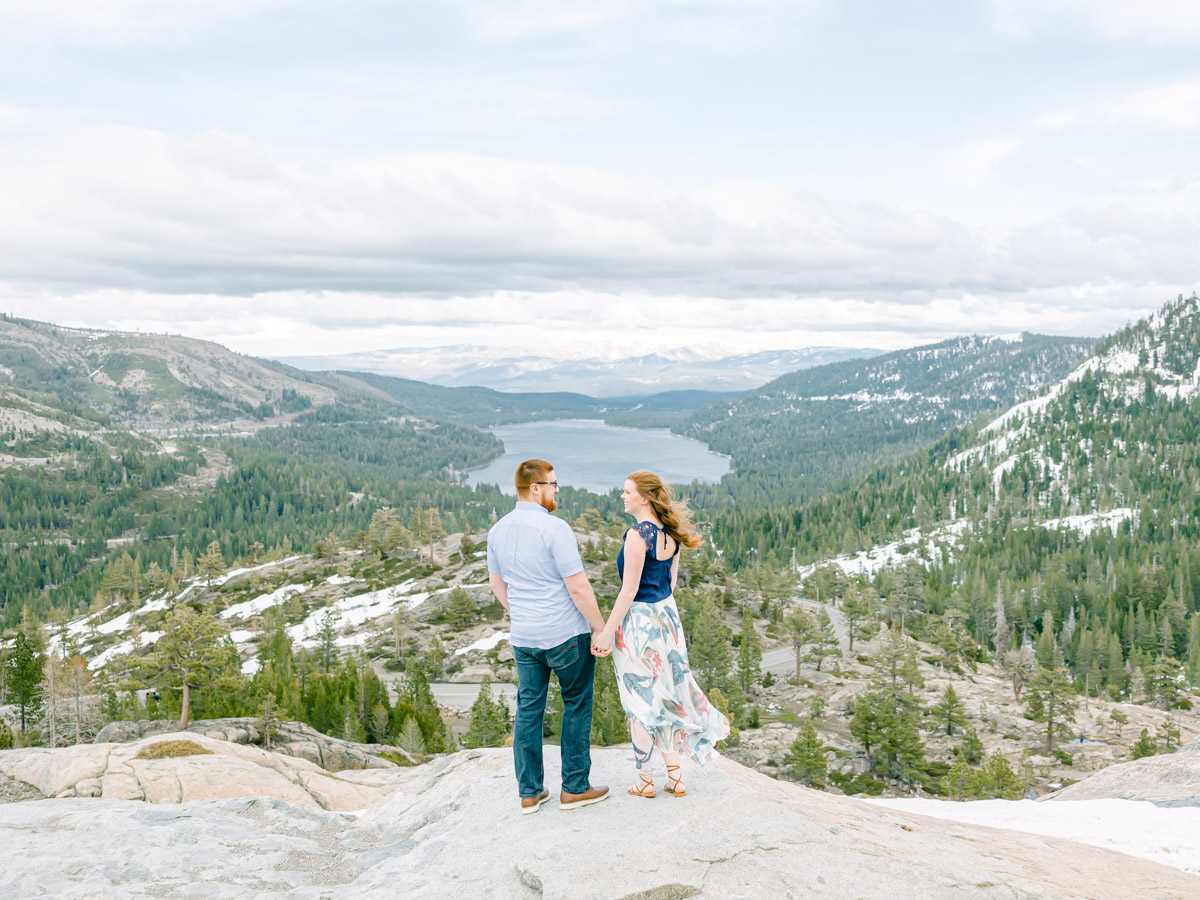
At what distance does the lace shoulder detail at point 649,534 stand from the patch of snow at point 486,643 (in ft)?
241

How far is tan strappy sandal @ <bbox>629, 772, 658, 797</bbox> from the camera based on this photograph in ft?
29.9

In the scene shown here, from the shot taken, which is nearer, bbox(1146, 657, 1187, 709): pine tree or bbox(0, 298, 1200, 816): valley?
bbox(0, 298, 1200, 816): valley

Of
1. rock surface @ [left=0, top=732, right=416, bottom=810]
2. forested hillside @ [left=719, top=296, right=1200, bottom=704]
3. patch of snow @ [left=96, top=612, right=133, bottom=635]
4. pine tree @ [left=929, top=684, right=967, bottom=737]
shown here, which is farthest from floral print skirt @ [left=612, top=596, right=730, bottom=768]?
patch of snow @ [left=96, top=612, right=133, bottom=635]

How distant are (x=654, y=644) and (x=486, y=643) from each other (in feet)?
244

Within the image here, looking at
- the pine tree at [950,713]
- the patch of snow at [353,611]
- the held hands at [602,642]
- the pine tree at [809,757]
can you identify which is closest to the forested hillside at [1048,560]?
the pine tree at [950,713]

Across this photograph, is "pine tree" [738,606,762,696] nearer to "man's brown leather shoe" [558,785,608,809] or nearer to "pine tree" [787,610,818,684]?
"pine tree" [787,610,818,684]

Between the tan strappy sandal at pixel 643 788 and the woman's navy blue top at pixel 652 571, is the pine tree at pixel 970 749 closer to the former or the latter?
the tan strappy sandal at pixel 643 788

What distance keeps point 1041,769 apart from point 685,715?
2263 inches

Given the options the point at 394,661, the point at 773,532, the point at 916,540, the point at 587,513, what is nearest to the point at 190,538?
the point at 587,513

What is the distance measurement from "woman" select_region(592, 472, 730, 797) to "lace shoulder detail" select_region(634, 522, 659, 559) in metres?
0.01

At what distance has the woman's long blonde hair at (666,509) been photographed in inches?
336

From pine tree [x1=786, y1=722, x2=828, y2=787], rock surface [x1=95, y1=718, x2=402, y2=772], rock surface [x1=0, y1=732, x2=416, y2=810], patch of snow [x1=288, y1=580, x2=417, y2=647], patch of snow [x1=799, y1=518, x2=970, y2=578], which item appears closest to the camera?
rock surface [x1=0, y1=732, x2=416, y2=810]

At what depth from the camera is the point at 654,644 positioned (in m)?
8.84

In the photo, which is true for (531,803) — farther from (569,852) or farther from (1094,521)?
(1094,521)
